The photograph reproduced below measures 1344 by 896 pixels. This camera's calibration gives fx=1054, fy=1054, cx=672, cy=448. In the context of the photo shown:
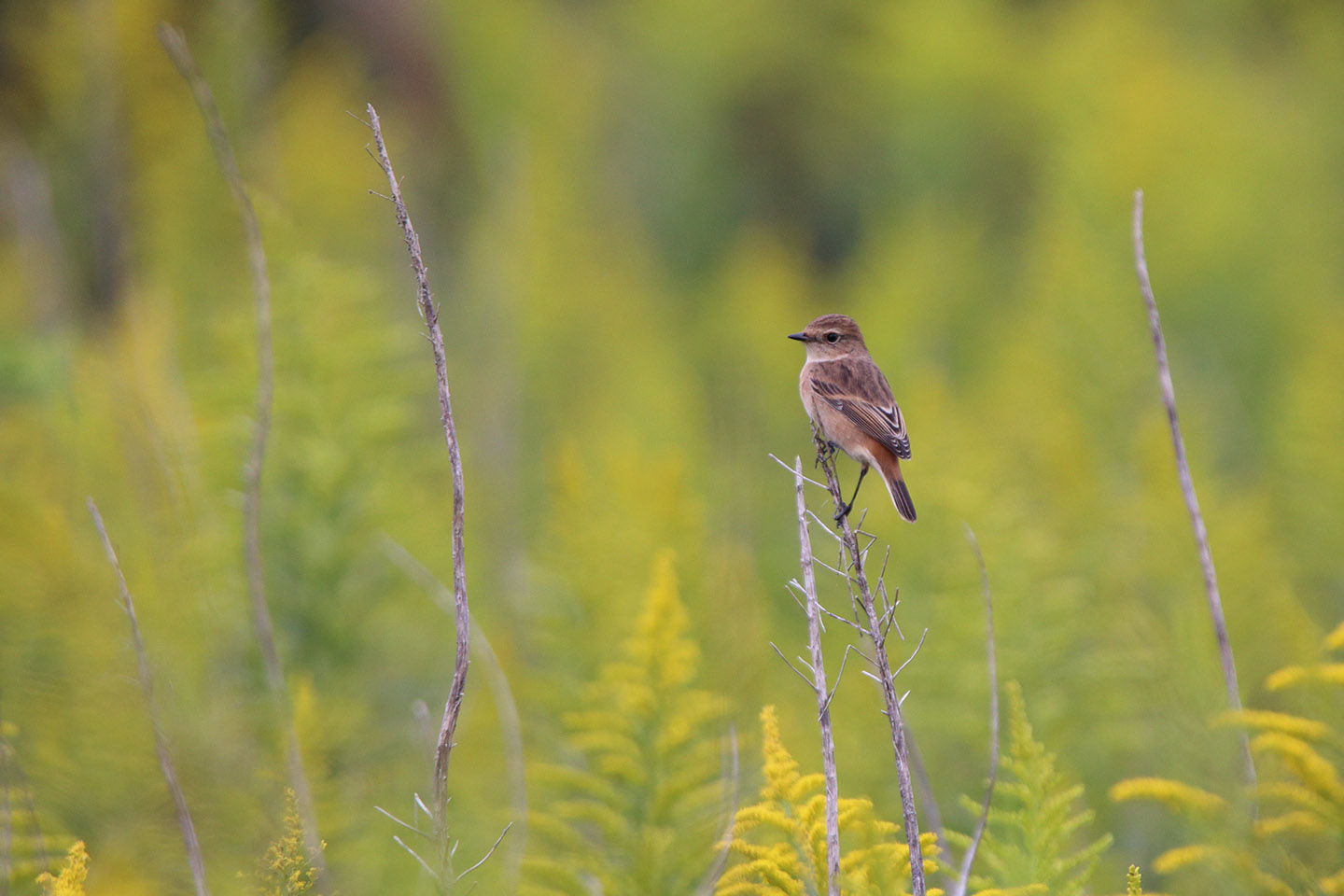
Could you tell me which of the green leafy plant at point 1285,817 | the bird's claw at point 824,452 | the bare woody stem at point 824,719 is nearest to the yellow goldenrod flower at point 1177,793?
the green leafy plant at point 1285,817

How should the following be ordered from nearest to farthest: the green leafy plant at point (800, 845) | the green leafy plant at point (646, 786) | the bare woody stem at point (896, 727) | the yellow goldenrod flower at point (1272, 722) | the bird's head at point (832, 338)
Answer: the bare woody stem at point (896, 727) → the yellow goldenrod flower at point (1272, 722) → the green leafy plant at point (800, 845) → the green leafy plant at point (646, 786) → the bird's head at point (832, 338)

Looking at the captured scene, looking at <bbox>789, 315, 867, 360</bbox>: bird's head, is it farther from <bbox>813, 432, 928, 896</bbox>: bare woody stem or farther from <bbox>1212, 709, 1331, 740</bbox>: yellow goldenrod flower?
<bbox>1212, 709, 1331, 740</bbox>: yellow goldenrod flower

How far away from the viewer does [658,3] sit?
93.4 ft

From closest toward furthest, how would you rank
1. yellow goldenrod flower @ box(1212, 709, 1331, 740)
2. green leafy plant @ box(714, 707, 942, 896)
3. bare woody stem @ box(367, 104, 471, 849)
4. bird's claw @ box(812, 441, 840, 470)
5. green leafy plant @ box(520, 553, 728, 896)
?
bare woody stem @ box(367, 104, 471, 849), yellow goldenrod flower @ box(1212, 709, 1331, 740), green leafy plant @ box(714, 707, 942, 896), bird's claw @ box(812, 441, 840, 470), green leafy plant @ box(520, 553, 728, 896)

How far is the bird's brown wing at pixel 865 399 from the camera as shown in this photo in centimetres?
452

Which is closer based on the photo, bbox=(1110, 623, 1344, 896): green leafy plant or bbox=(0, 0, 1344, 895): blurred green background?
bbox=(1110, 623, 1344, 896): green leafy plant

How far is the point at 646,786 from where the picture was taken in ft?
15.3

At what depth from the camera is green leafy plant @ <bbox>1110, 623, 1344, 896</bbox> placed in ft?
7.93

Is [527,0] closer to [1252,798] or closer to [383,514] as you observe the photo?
[383,514]

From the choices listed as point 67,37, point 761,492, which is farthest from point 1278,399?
point 67,37

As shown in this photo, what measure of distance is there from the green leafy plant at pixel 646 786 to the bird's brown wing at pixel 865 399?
111cm

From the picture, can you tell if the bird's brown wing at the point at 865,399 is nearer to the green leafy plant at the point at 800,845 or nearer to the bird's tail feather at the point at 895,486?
the bird's tail feather at the point at 895,486

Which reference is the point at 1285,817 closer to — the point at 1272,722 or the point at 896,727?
the point at 1272,722

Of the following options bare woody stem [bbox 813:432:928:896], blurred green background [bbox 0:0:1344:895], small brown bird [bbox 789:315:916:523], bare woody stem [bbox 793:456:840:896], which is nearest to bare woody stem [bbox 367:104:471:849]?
bare woody stem [bbox 793:456:840:896]
